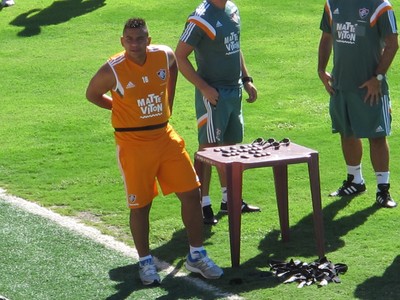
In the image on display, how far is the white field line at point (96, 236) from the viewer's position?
7676mm

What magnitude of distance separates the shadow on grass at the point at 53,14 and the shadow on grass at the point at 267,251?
9532 mm

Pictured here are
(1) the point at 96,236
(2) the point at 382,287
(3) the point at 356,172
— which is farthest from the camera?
(3) the point at 356,172

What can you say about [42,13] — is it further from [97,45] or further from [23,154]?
[23,154]

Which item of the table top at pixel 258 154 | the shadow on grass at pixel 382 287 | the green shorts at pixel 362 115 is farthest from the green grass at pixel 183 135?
the table top at pixel 258 154

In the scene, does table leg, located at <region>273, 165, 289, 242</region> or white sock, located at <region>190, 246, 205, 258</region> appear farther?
table leg, located at <region>273, 165, 289, 242</region>

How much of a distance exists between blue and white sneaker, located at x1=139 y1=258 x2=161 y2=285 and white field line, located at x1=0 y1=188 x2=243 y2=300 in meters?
0.23

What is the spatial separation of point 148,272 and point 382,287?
66.6 inches

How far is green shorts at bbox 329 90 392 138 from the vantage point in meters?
9.43

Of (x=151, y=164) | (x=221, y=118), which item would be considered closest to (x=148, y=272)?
(x=151, y=164)

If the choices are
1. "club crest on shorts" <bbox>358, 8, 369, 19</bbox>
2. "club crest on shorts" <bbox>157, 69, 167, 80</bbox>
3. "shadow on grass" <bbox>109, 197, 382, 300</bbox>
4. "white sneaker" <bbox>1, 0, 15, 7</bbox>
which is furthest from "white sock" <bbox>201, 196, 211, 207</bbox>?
"white sneaker" <bbox>1, 0, 15, 7</bbox>

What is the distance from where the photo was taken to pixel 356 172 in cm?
977

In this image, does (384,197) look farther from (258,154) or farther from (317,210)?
(258,154)

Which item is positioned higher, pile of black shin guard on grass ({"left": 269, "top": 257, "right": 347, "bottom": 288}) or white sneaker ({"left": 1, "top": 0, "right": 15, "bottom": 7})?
white sneaker ({"left": 1, "top": 0, "right": 15, "bottom": 7})

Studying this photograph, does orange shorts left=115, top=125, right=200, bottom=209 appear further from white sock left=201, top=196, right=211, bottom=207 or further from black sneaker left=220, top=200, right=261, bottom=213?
black sneaker left=220, top=200, right=261, bottom=213
